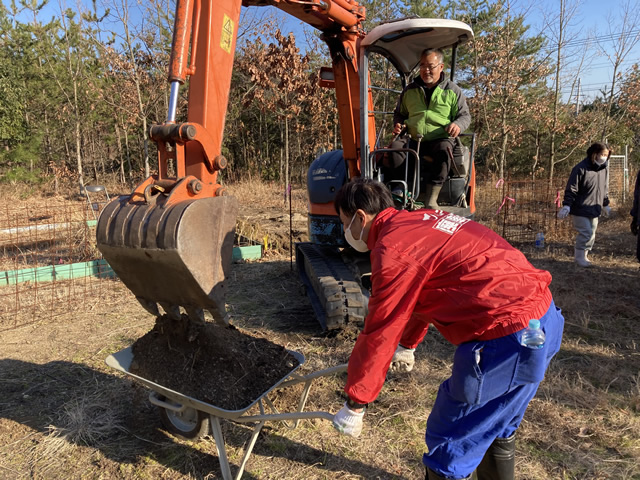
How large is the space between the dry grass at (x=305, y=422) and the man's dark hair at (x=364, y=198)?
1.71 m

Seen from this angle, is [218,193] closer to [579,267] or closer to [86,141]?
[579,267]

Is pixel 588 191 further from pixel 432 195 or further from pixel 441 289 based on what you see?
pixel 441 289

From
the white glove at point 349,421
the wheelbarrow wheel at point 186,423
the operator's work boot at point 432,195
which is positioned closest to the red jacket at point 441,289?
the white glove at point 349,421

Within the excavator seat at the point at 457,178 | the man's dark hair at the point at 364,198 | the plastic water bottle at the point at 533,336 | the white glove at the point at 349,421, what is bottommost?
the white glove at the point at 349,421

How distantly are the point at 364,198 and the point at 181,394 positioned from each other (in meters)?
1.55

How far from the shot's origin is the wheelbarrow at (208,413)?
2.38 metres

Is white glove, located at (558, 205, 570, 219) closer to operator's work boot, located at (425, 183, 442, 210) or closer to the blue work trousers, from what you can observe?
operator's work boot, located at (425, 183, 442, 210)

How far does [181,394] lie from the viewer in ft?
8.11

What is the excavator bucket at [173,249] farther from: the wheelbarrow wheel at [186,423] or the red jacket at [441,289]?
the red jacket at [441,289]

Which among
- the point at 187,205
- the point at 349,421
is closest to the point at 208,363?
the point at 187,205

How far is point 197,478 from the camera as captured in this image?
2.66 metres

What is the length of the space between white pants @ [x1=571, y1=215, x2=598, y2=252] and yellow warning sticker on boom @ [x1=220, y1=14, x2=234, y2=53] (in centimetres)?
630

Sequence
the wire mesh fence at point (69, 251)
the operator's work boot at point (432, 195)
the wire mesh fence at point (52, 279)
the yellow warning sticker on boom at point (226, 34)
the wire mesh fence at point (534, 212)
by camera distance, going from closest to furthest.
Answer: the yellow warning sticker on boom at point (226, 34) → the operator's work boot at point (432, 195) → the wire mesh fence at point (52, 279) → the wire mesh fence at point (69, 251) → the wire mesh fence at point (534, 212)

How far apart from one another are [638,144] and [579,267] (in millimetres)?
18265
